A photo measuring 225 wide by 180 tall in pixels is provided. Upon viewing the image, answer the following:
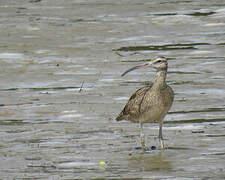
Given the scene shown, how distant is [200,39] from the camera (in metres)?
22.4

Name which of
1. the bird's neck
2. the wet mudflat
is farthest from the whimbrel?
the wet mudflat

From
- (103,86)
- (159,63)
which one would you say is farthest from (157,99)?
(103,86)

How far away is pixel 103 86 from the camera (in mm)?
16688

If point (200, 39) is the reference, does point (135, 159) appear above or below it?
above

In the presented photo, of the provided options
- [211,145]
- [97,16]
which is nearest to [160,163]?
[211,145]

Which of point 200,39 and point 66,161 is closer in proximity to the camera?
point 66,161

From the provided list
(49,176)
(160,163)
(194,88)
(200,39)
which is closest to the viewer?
(49,176)

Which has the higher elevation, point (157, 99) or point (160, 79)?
point (160, 79)

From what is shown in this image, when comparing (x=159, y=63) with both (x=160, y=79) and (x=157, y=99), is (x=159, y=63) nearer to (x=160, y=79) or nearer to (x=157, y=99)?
(x=160, y=79)

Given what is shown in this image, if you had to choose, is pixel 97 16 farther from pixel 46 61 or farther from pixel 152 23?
pixel 46 61

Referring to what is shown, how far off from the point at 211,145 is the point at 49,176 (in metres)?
2.72

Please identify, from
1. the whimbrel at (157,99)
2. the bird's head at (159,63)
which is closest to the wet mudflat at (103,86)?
the whimbrel at (157,99)

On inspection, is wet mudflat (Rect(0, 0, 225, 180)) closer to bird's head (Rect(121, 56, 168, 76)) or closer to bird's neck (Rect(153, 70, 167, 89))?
bird's neck (Rect(153, 70, 167, 89))

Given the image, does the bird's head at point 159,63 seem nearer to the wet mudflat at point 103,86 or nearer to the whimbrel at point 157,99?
the whimbrel at point 157,99
